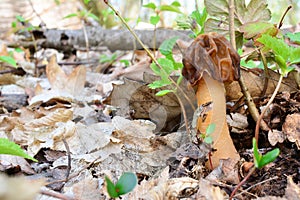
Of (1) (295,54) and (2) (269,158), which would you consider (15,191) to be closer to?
(2) (269,158)

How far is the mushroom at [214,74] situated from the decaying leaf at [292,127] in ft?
0.56

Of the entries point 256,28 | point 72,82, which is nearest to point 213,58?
point 256,28

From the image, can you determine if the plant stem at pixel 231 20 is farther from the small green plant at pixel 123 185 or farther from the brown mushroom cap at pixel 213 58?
the small green plant at pixel 123 185

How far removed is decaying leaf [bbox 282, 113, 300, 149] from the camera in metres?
1.10

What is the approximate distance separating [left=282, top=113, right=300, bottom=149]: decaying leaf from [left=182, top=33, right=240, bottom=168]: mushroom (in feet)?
0.56


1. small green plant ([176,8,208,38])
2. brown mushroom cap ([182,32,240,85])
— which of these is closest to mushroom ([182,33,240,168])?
brown mushroom cap ([182,32,240,85])

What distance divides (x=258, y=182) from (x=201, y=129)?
0.25m

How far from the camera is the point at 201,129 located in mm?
1151

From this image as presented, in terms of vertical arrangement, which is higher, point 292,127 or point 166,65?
point 166,65

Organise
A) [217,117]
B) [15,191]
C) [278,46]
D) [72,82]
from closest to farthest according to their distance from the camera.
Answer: [15,191]
[278,46]
[217,117]
[72,82]

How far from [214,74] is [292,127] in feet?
1.00

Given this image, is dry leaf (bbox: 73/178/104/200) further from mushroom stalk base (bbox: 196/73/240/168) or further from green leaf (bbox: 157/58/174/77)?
green leaf (bbox: 157/58/174/77)

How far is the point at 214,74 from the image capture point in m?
1.06

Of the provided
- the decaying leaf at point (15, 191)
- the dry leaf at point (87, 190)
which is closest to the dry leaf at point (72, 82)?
the dry leaf at point (87, 190)
